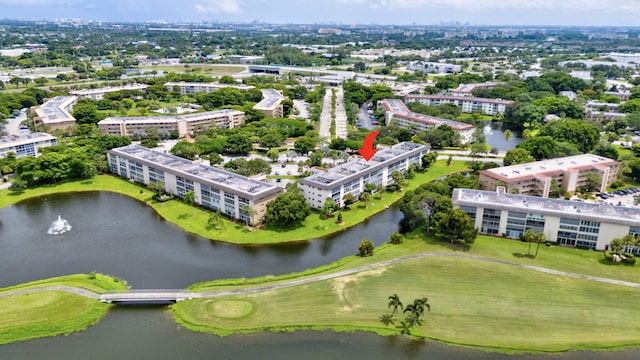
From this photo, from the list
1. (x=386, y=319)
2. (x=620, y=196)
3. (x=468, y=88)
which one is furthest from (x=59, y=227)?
(x=468, y=88)

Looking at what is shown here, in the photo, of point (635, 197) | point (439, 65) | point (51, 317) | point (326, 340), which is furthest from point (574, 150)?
point (439, 65)

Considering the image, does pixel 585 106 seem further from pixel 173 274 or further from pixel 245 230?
pixel 173 274

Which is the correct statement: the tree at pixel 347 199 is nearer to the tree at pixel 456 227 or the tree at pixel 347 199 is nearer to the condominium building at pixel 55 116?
the tree at pixel 456 227

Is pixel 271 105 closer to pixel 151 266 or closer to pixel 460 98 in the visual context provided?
pixel 460 98

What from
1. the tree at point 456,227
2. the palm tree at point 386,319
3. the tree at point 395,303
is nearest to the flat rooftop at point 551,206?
the tree at point 456,227

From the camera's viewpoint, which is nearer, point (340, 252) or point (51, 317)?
point (51, 317)

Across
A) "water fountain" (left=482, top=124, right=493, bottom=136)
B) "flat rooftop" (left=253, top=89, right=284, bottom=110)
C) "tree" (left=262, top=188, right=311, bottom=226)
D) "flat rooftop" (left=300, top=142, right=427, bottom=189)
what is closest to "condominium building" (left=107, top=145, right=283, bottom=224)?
"tree" (left=262, top=188, right=311, bottom=226)
